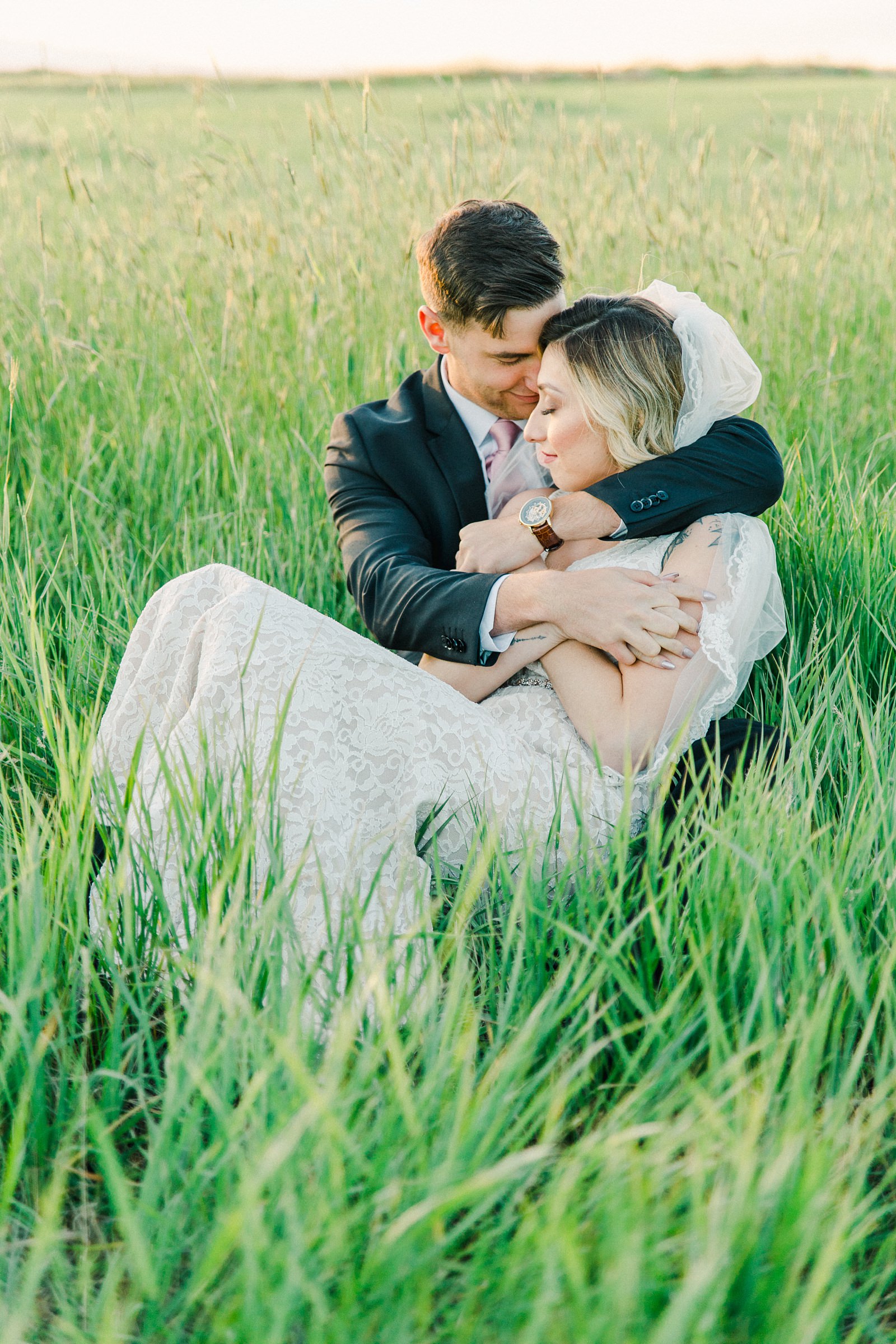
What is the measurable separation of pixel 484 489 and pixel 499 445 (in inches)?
5.2

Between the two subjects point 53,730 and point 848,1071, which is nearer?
point 848,1071

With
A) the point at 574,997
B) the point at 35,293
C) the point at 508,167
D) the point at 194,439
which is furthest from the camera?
the point at 508,167

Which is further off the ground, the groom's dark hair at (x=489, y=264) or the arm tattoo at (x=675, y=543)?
the groom's dark hair at (x=489, y=264)

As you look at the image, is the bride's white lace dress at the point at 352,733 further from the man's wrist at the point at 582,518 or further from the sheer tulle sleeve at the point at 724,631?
the man's wrist at the point at 582,518

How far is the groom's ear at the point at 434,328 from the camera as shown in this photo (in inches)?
101

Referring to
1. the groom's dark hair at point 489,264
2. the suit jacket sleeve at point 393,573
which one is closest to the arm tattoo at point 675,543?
the suit jacket sleeve at point 393,573

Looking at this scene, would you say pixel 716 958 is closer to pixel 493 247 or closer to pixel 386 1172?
pixel 386 1172

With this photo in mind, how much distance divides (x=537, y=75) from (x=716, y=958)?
82.6 feet

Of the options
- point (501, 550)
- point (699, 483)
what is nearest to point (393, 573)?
point (501, 550)

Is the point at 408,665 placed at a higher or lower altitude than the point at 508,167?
lower

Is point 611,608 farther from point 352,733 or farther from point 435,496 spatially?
point 435,496

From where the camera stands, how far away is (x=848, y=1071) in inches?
43.9

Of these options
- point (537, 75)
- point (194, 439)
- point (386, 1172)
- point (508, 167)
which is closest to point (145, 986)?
point (386, 1172)

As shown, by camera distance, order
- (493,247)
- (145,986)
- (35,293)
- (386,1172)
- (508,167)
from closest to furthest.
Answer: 1. (386,1172)
2. (145,986)
3. (493,247)
4. (35,293)
5. (508,167)
